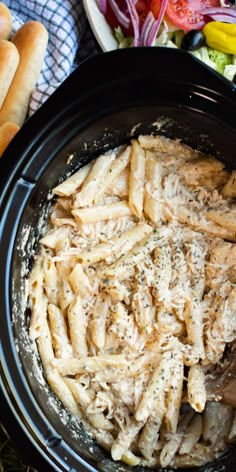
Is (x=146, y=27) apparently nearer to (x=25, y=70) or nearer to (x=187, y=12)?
(x=187, y=12)

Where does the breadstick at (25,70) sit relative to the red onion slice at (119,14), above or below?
below

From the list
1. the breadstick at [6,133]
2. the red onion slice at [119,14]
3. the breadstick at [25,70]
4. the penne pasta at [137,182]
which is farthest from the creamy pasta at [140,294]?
the red onion slice at [119,14]

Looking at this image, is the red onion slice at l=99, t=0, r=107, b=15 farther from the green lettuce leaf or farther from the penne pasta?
the penne pasta

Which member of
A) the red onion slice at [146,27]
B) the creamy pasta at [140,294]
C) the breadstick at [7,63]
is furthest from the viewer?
the red onion slice at [146,27]

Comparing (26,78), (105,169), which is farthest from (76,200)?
(26,78)

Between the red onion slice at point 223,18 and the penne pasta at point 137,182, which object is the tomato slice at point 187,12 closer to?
the red onion slice at point 223,18

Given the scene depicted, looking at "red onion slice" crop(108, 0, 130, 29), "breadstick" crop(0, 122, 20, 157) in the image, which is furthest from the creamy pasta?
"red onion slice" crop(108, 0, 130, 29)
